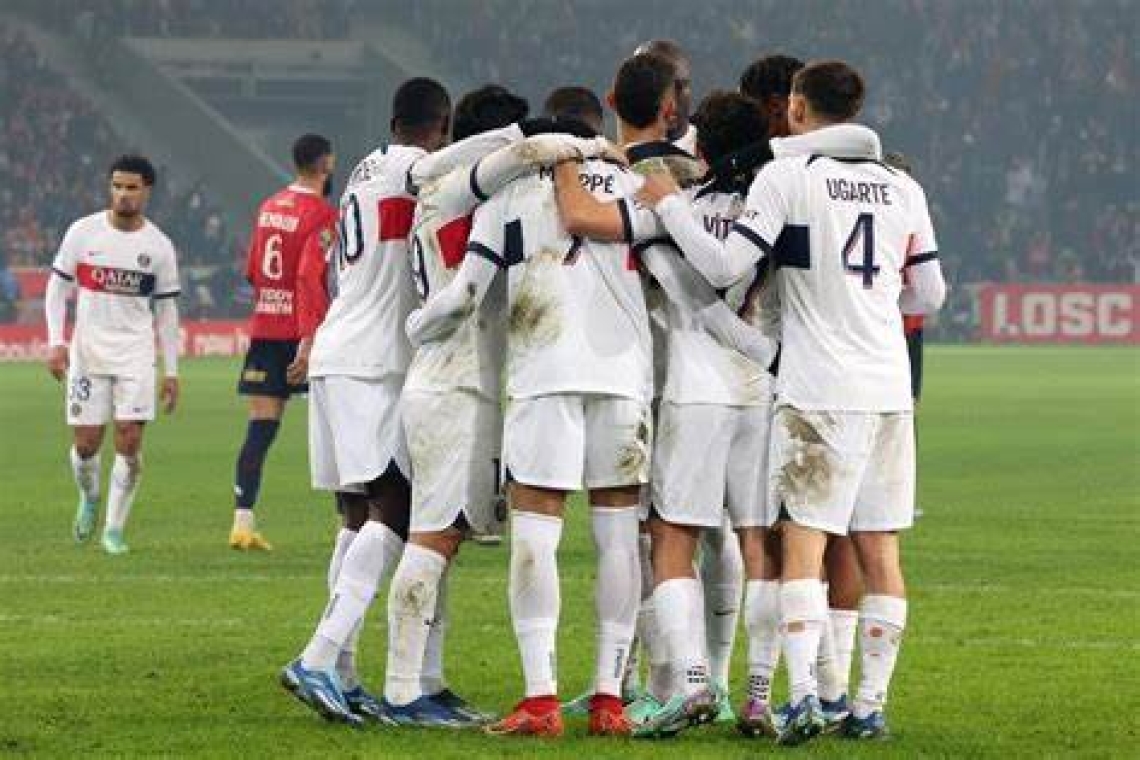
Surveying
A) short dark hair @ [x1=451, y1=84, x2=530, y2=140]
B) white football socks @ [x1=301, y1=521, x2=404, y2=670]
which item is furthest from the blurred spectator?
short dark hair @ [x1=451, y1=84, x2=530, y2=140]

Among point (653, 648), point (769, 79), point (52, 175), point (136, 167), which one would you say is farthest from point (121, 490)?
point (52, 175)

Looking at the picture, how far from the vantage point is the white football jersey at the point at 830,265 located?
28.1ft

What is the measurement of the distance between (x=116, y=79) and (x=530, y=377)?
50296mm

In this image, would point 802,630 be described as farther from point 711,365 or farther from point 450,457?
point 450,457

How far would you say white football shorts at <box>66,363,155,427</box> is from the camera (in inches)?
631

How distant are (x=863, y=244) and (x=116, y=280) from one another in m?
8.17

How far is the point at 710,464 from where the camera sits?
348 inches

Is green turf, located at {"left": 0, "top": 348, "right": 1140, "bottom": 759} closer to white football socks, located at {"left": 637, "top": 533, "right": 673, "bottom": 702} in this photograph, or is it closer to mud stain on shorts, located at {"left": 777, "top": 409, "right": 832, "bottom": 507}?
white football socks, located at {"left": 637, "top": 533, "right": 673, "bottom": 702}

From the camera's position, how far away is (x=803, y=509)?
339 inches

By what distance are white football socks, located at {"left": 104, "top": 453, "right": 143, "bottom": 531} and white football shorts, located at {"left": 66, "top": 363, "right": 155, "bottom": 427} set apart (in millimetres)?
257

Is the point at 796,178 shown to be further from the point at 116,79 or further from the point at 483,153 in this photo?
the point at 116,79

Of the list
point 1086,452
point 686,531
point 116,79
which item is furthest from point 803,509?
point 116,79

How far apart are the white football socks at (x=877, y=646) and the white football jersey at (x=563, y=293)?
100 cm

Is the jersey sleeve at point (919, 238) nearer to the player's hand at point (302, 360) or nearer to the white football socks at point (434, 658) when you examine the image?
the white football socks at point (434, 658)
